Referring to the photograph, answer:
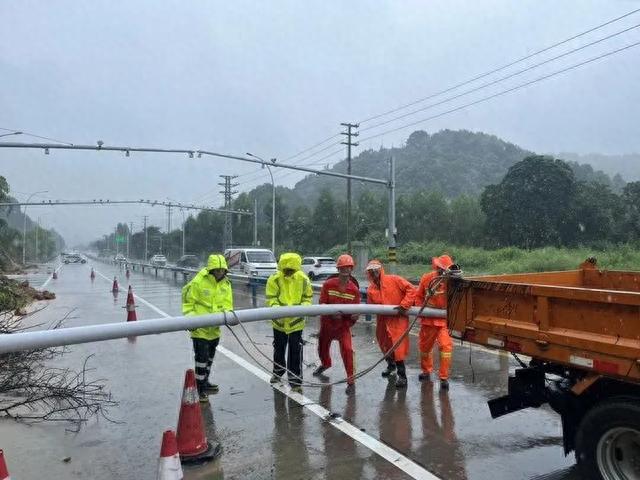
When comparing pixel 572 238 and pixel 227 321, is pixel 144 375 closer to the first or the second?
pixel 227 321

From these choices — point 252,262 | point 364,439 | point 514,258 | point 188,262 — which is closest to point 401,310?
point 364,439

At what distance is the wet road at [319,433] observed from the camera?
4.38 m

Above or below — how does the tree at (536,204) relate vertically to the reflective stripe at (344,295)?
above

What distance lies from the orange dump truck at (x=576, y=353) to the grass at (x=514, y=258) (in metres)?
26.0

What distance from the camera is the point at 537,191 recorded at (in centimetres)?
4931

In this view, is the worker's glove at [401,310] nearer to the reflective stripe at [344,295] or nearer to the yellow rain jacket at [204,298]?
the reflective stripe at [344,295]

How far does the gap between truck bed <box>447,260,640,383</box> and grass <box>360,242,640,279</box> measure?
25973 millimetres

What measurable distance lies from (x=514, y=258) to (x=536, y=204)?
10.7 m

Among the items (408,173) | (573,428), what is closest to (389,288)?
(573,428)

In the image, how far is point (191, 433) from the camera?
180 inches

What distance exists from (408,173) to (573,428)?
349 feet

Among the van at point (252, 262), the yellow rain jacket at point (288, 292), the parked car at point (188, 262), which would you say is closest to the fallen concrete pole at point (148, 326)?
the yellow rain jacket at point (288, 292)

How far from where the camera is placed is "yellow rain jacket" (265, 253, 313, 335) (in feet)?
21.9

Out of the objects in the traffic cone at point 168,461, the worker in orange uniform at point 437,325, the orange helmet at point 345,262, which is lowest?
the traffic cone at point 168,461
